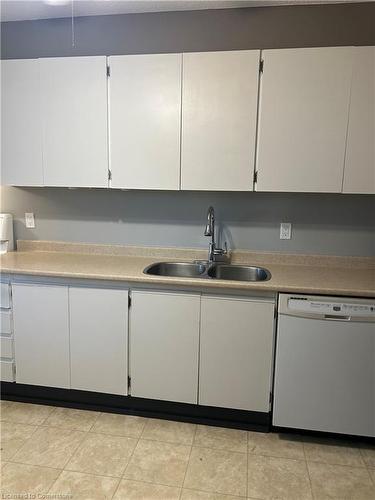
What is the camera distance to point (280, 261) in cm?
249

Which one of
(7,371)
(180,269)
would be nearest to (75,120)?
(180,269)

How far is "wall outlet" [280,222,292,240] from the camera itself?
2463 millimetres

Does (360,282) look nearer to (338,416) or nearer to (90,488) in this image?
(338,416)

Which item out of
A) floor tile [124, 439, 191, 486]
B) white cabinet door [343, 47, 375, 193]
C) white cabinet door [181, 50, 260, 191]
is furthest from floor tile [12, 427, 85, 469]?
white cabinet door [343, 47, 375, 193]

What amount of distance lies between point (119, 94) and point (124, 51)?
19.6 inches

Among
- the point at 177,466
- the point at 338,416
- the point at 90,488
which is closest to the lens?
the point at 90,488

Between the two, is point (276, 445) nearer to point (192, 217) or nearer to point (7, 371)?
point (192, 217)

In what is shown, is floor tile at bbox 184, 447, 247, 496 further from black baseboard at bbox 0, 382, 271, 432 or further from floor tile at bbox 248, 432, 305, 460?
black baseboard at bbox 0, 382, 271, 432

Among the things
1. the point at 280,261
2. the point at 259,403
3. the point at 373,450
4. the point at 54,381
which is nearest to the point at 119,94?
the point at 280,261

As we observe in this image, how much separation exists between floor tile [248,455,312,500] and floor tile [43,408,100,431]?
1.00 meters

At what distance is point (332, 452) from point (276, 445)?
0.31 metres

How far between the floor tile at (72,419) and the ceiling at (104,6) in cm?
259

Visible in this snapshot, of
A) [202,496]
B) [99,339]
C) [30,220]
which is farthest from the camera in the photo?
[30,220]

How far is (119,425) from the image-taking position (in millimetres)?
2145
